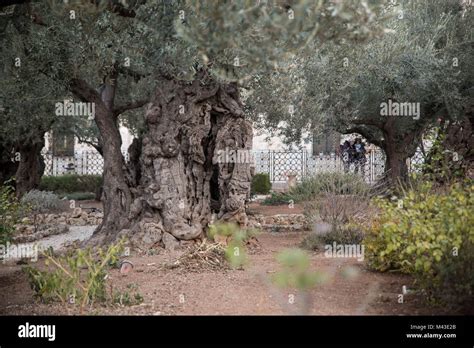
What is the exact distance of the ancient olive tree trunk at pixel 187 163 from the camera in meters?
9.70

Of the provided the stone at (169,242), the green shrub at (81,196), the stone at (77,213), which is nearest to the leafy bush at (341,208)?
the stone at (169,242)

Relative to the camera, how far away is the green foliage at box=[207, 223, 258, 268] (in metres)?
8.27

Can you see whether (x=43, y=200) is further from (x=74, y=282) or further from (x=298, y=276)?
(x=298, y=276)

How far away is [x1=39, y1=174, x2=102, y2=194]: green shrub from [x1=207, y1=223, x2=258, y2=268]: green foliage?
47.8ft

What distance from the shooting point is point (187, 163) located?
1000cm

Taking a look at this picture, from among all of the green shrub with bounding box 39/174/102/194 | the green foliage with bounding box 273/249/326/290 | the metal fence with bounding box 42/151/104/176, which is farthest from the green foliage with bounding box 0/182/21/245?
the metal fence with bounding box 42/151/104/176

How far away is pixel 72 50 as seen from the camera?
9.09 meters

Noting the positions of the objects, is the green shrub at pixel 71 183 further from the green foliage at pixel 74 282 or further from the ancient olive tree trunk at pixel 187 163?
the green foliage at pixel 74 282

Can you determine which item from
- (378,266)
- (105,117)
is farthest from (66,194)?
(378,266)

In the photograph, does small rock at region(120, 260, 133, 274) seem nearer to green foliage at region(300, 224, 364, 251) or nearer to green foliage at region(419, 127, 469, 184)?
green foliage at region(300, 224, 364, 251)

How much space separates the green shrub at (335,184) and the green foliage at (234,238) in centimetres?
153

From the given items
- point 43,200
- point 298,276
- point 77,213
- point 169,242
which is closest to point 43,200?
point 43,200

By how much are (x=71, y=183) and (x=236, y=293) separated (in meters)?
18.2

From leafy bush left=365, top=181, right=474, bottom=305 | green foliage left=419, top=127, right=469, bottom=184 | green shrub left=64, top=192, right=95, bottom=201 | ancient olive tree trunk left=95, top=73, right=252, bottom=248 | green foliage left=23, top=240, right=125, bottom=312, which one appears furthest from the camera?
green shrub left=64, top=192, right=95, bottom=201
